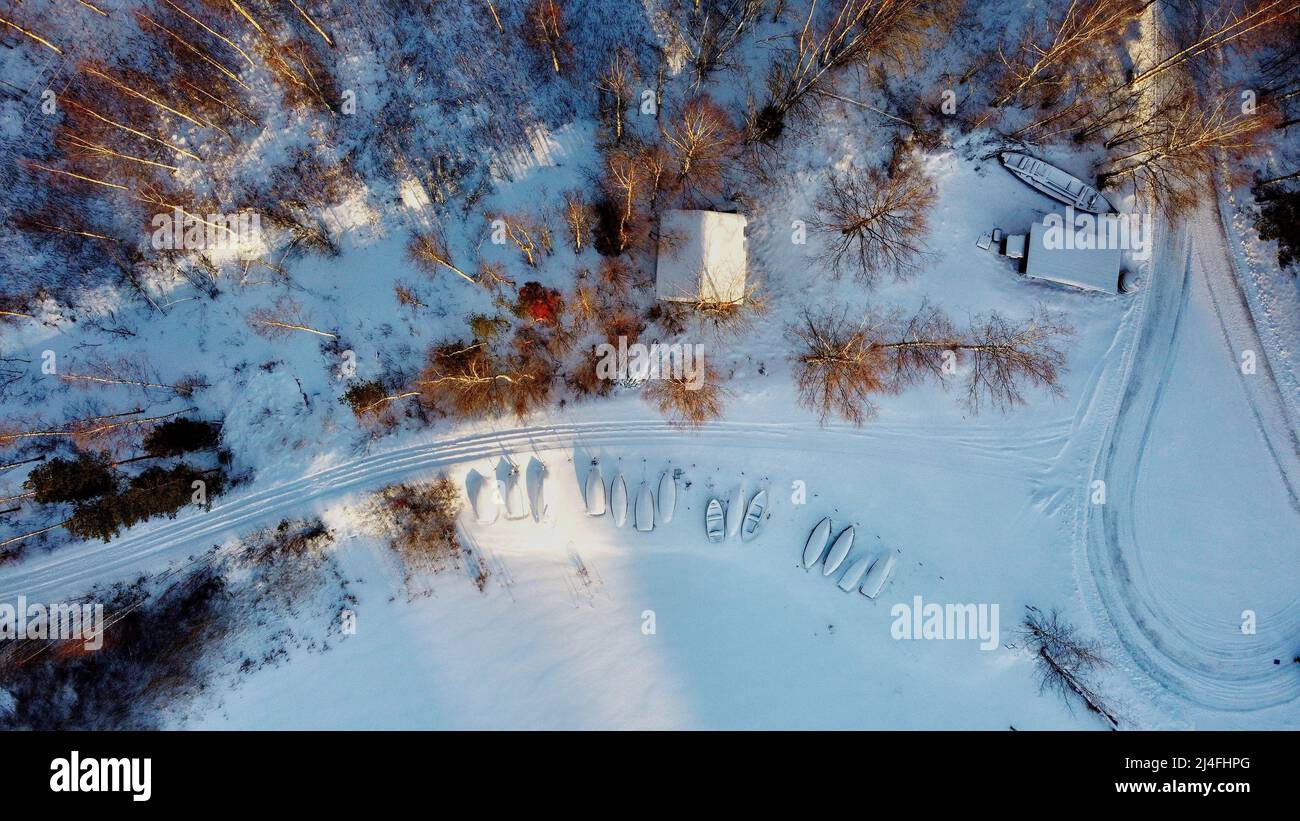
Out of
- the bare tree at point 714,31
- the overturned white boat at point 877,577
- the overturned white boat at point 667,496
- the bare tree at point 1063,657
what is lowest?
the bare tree at point 1063,657

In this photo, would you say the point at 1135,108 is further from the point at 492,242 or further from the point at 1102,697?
the point at 492,242

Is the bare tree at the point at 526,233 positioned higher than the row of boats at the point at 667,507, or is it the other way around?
the bare tree at the point at 526,233

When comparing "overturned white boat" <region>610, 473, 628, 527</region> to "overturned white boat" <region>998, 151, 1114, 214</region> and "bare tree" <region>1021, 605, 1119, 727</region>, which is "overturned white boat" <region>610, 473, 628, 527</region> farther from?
"overturned white boat" <region>998, 151, 1114, 214</region>

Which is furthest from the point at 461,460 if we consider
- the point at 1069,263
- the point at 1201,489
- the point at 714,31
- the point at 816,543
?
the point at 1201,489

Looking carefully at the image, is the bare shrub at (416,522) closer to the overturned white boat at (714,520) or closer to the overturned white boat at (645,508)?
the overturned white boat at (645,508)

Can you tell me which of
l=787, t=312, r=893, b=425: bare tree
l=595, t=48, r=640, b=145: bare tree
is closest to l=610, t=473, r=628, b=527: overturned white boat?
l=787, t=312, r=893, b=425: bare tree

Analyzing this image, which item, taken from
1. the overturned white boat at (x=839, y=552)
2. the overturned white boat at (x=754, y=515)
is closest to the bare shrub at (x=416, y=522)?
the overturned white boat at (x=754, y=515)

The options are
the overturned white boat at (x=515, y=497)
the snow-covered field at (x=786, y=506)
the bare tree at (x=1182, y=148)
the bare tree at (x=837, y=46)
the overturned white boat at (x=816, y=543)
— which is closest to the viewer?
the bare tree at (x=837, y=46)

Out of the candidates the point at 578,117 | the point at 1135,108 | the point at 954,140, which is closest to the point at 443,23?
the point at 578,117
